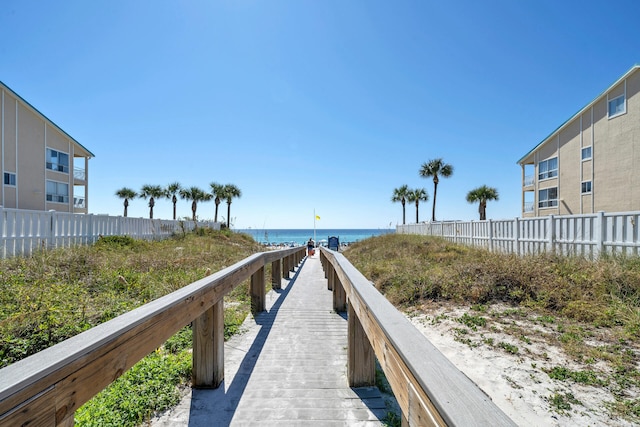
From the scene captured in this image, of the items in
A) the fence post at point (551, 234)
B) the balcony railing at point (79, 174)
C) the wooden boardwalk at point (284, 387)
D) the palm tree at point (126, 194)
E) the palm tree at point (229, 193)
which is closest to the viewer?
the wooden boardwalk at point (284, 387)

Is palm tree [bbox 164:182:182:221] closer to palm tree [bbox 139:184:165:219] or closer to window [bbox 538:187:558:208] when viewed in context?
palm tree [bbox 139:184:165:219]

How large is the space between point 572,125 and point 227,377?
30364 mm

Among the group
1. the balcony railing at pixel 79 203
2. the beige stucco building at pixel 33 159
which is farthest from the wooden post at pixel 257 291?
the balcony railing at pixel 79 203

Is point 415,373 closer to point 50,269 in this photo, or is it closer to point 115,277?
point 115,277

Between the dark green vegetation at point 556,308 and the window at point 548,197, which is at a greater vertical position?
the window at point 548,197

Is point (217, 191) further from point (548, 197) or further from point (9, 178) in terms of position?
point (548, 197)

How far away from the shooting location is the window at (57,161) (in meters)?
23.9

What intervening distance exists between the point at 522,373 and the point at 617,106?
25.8m

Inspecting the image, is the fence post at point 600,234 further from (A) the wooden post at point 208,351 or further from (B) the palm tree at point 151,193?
(B) the palm tree at point 151,193

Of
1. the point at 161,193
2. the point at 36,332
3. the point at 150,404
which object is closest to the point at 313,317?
the point at 150,404

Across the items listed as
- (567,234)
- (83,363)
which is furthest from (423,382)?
(567,234)

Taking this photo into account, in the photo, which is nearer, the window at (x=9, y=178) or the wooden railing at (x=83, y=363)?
the wooden railing at (x=83, y=363)

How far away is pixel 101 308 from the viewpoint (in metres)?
4.65

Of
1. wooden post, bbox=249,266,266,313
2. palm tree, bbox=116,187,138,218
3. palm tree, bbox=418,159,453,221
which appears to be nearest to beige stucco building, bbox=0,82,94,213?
wooden post, bbox=249,266,266,313
